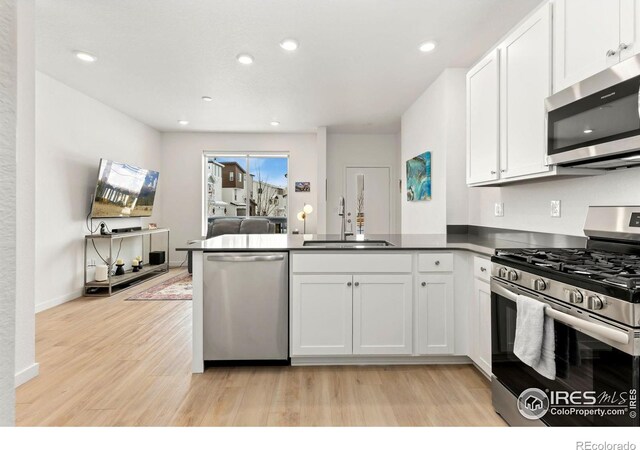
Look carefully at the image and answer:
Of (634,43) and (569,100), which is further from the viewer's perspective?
(569,100)

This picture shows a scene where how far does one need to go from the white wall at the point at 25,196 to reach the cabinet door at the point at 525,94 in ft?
10.4

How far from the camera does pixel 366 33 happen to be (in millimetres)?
2971

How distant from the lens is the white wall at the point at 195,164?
6.77 meters

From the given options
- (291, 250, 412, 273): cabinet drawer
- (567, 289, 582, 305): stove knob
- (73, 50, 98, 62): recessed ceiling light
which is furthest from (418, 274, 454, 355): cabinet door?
(73, 50, 98, 62): recessed ceiling light

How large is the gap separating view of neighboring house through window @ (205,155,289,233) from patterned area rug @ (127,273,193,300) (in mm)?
1852

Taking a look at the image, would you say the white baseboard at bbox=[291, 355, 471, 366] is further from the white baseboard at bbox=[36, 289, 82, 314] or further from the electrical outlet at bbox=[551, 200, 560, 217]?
the white baseboard at bbox=[36, 289, 82, 314]

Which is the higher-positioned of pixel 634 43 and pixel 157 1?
pixel 157 1

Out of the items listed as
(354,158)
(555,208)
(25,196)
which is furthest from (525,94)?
(354,158)

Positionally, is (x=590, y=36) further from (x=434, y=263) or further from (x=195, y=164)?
(x=195, y=164)

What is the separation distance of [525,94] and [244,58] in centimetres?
253

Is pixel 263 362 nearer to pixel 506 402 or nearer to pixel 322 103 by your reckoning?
pixel 506 402

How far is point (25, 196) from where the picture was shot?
232 cm
